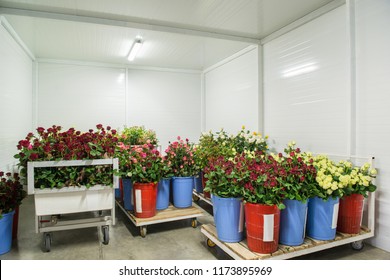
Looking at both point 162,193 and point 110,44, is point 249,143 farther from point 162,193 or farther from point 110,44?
point 110,44

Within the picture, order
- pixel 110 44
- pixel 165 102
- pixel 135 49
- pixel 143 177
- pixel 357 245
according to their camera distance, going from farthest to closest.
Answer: pixel 165 102, pixel 135 49, pixel 110 44, pixel 143 177, pixel 357 245

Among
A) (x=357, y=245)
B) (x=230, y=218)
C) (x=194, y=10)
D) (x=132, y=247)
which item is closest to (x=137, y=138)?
(x=194, y=10)

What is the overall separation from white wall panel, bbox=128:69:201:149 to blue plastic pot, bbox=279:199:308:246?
545 cm

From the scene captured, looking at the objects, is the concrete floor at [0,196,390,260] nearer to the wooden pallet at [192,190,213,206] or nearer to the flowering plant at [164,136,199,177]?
the wooden pallet at [192,190,213,206]

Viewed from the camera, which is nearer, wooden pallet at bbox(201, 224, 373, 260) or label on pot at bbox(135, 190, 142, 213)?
wooden pallet at bbox(201, 224, 373, 260)

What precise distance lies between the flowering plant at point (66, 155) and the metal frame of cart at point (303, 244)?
130 centimetres

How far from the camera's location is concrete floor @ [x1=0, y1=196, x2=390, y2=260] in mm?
2789

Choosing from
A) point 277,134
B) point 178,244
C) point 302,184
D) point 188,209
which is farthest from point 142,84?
point 302,184

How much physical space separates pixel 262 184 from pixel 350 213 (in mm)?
1200

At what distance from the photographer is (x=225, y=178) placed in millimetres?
2588

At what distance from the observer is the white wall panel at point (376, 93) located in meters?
2.98

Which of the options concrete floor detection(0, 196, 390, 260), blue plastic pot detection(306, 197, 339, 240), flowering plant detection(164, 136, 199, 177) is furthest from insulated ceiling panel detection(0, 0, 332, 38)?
concrete floor detection(0, 196, 390, 260)

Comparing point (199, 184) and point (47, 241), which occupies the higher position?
point (199, 184)

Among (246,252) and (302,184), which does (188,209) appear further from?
(302,184)
